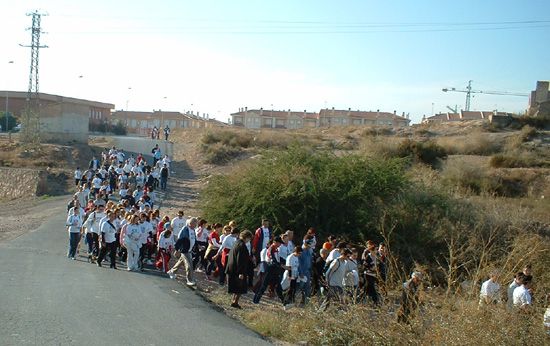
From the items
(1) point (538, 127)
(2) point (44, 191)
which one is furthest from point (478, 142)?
(2) point (44, 191)

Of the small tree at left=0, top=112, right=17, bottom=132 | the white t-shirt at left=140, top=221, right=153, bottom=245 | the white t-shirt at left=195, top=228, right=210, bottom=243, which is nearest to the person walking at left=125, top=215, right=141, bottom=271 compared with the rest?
the white t-shirt at left=140, top=221, right=153, bottom=245

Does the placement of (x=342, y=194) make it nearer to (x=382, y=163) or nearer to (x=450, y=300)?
(x=382, y=163)

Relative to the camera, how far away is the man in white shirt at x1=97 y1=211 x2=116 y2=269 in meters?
15.9

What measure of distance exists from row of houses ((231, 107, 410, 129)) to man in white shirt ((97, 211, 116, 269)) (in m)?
103

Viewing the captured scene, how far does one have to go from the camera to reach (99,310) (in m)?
11.0

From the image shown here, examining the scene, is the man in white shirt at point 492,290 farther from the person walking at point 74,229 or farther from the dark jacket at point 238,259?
the person walking at point 74,229

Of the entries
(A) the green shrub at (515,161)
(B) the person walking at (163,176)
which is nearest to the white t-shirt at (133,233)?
(B) the person walking at (163,176)

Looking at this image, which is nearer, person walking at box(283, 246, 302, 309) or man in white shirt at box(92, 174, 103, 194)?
person walking at box(283, 246, 302, 309)

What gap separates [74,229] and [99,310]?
6.49m

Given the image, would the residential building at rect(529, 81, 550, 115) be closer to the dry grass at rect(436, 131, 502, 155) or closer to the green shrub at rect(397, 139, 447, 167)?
the dry grass at rect(436, 131, 502, 155)

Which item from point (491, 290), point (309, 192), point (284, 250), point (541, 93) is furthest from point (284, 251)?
point (541, 93)

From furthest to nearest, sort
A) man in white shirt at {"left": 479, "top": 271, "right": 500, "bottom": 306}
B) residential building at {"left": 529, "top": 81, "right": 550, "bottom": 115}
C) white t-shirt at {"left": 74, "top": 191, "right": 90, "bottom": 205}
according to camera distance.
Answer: residential building at {"left": 529, "top": 81, "right": 550, "bottom": 115} → white t-shirt at {"left": 74, "top": 191, "right": 90, "bottom": 205} → man in white shirt at {"left": 479, "top": 271, "right": 500, "bottom": 306}

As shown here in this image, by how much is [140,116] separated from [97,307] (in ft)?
376

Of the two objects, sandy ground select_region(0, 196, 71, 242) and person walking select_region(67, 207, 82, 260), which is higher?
person walking select_region(67, 207, 82, 260)
